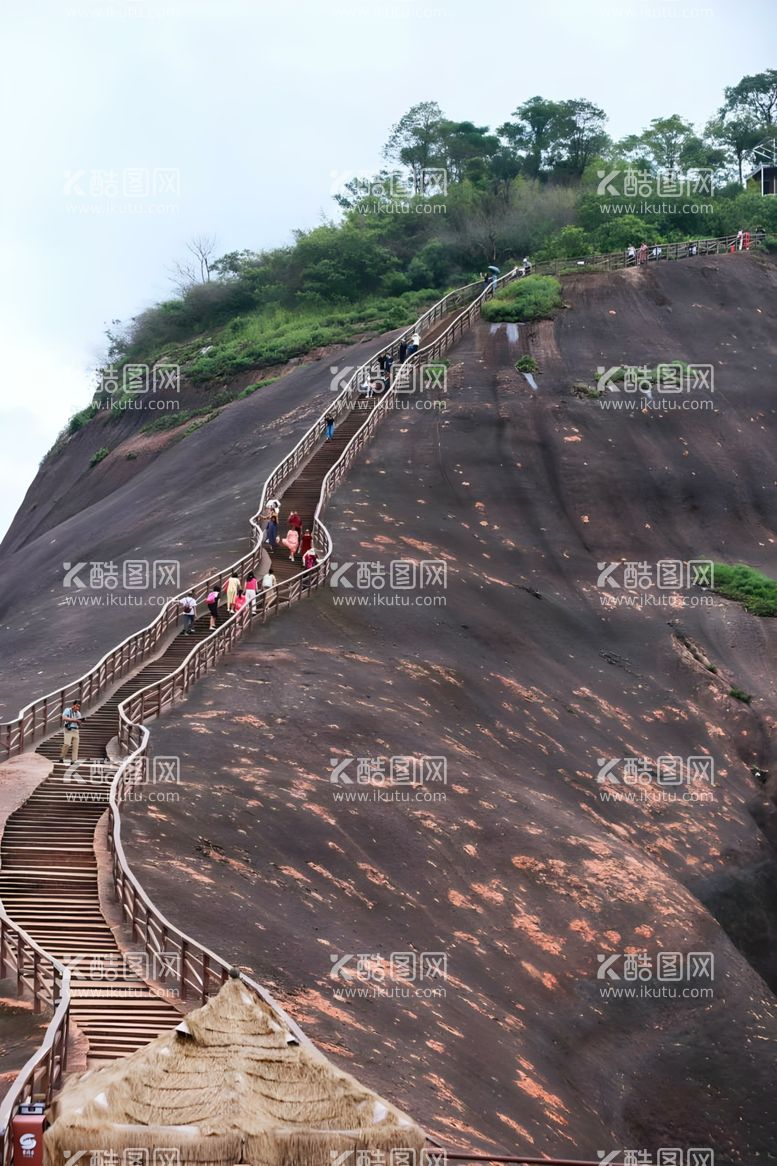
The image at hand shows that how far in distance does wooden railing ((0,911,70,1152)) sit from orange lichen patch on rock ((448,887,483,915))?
956 centimetres

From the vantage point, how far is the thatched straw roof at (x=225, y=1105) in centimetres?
1297

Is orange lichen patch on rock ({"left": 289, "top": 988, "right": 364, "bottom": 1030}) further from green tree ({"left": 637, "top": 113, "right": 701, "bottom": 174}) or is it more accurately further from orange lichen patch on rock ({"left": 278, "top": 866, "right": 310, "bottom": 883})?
green tree ({"left": 637, "top": 113, "right": 701, "bottom": 174})

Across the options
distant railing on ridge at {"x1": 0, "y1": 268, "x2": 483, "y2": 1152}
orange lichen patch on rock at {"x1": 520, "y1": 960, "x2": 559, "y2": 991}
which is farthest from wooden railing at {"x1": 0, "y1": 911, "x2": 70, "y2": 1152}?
orange lichen patch on rock at {"x1": 520, "y1": 960, "x2": 559, "y2": 991}

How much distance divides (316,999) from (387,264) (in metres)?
63.7

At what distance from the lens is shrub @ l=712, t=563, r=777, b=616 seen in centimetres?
4841

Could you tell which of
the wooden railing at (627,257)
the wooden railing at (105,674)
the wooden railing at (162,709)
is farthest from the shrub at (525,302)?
the wooden railing at (105,674)

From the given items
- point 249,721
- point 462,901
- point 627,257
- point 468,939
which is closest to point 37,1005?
point 468,939

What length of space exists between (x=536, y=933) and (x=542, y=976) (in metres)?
1.23

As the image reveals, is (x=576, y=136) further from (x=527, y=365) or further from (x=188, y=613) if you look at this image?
(x=188, y=613)

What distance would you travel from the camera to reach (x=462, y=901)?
26.8 meters

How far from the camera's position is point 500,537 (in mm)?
46812

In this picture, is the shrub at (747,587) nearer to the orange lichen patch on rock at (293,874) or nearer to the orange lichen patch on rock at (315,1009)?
the orange lichen patch on rock at (293,874)

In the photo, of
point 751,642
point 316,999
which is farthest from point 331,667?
point 751,642

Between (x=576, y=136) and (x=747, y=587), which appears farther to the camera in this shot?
(x=576, y=136)
